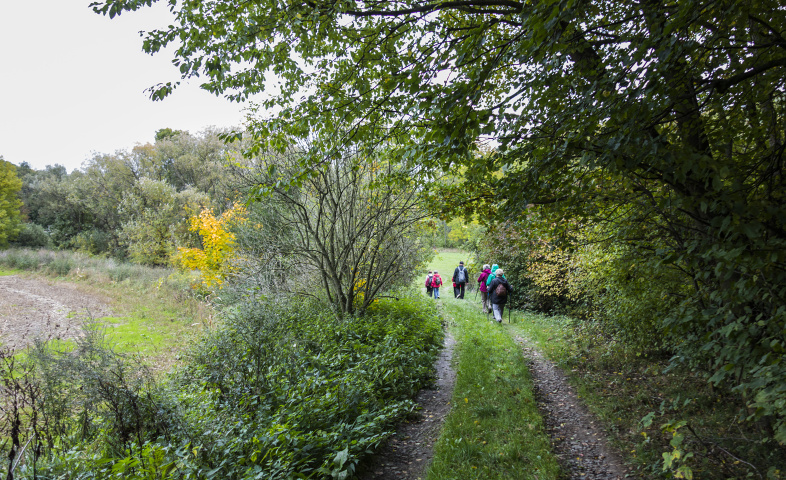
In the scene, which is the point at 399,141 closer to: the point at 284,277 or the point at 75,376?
the point at 75,376

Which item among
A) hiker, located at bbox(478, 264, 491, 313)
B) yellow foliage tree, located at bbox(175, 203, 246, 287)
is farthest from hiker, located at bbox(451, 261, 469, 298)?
yellow foliage tree, located at bbox(175, 203, 246, 287)

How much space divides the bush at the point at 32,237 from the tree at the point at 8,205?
44.8 inches

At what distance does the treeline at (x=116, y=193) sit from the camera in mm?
30422

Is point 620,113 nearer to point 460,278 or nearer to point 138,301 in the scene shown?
point 460,278

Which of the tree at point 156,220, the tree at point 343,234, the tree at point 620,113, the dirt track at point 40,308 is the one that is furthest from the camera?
the tree at point 156,220

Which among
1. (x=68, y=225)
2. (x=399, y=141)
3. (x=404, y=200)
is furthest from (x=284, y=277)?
(x=68, y=225)

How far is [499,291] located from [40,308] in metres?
15.9

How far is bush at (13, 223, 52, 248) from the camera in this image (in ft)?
113

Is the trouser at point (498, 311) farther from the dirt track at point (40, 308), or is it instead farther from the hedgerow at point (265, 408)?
the dirt track at point (40, 308)

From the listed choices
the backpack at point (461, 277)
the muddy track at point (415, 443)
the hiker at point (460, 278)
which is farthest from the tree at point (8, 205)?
the muddy track at point (415, 443)

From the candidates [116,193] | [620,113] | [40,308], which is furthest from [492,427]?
[116,193]

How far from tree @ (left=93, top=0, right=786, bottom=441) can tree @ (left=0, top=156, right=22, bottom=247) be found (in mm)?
38846

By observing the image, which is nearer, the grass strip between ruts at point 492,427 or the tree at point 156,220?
the grass strip between ruts at point 492,427

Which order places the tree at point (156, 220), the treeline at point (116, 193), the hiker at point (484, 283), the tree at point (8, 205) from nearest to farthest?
the hiker at point (484, 283) < the tree at point (156, 220) < the treeline at point (116, 193) < the tree at point (8, 205)
